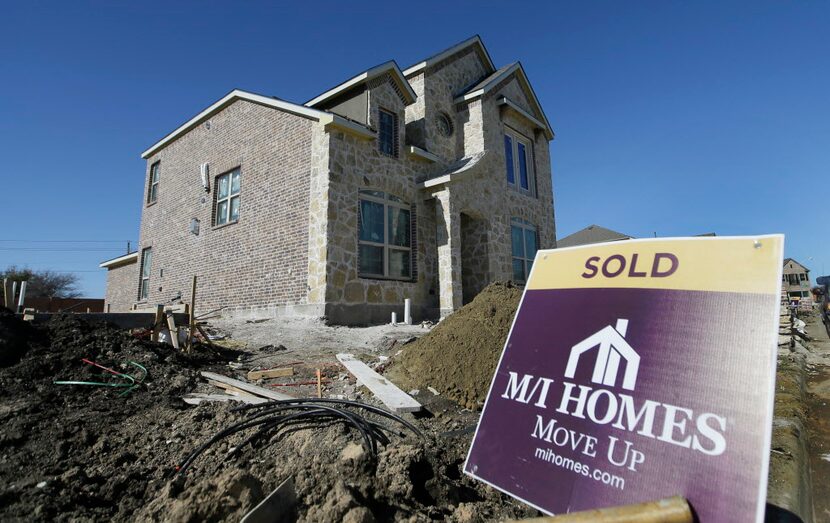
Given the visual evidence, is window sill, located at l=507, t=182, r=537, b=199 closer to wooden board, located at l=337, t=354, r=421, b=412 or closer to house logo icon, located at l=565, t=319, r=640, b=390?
wooden board, located at l=337, t=354, r=421, b=412

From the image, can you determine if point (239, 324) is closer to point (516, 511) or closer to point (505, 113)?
point (516, 511)

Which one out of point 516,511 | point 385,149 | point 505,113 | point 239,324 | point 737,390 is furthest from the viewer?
point 505,113

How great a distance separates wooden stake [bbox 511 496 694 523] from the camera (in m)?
1.46

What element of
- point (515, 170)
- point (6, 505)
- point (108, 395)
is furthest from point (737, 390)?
point (515, 170)

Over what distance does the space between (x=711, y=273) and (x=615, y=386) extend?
0.70m

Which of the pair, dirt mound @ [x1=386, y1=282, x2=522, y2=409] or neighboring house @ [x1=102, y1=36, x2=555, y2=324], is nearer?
dirt mound @ [x1=386, y1=282, x2=522, y2=409]

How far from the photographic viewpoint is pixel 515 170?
15648 mm

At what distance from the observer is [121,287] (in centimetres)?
1830

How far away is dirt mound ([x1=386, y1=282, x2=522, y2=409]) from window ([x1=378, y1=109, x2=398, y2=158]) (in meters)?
6.87

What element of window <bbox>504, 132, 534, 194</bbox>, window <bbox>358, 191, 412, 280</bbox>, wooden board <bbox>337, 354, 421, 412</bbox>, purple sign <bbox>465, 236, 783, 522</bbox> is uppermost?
window <bbox>504, 132, 534, 194</bbox>

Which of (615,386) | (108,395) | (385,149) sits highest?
(385,149)

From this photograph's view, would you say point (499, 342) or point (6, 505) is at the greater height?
point (499, 342)

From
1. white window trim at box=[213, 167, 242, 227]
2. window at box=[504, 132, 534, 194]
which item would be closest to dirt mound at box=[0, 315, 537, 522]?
white window trim at box=[213, 167, 242, 227]

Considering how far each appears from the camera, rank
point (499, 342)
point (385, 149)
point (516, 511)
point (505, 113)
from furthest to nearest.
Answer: point (505, 113) < point (385, 149) < point (499, 342) < point (516, 511)
